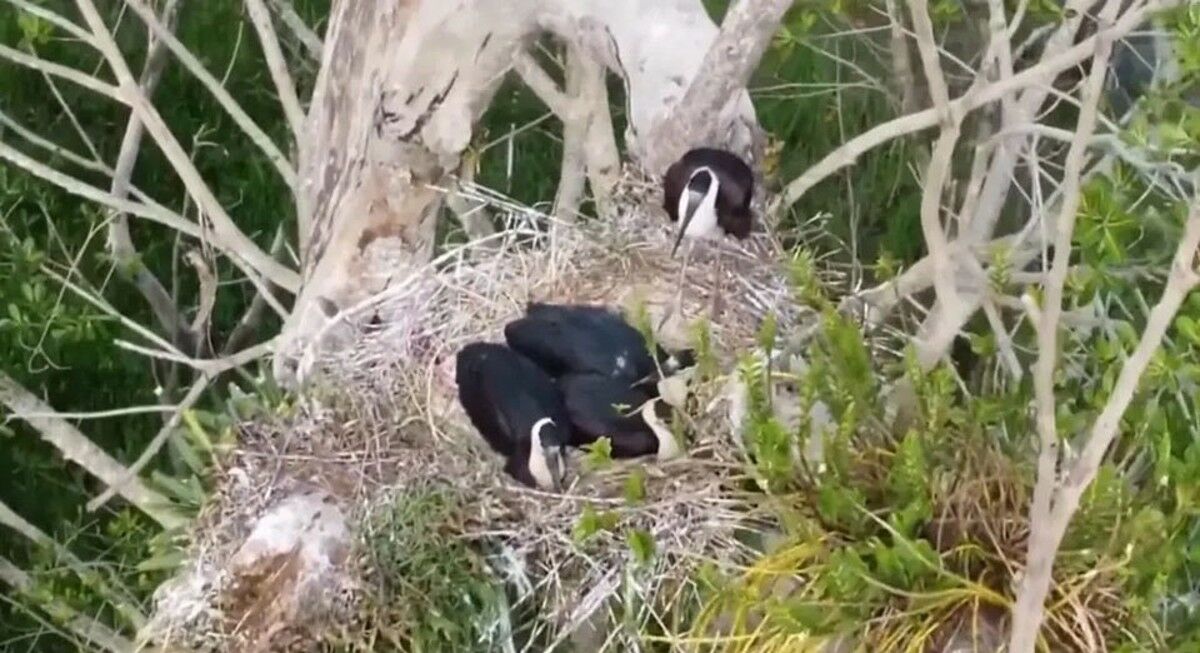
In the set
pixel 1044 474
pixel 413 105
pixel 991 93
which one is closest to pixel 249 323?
pixel 413 105

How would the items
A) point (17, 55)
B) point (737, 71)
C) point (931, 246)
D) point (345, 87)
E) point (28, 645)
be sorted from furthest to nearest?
point (28, 645) → point (17, 55) → point (345, 87) → point (737, 71) → point (931, 246)

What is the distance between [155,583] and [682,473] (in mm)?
536

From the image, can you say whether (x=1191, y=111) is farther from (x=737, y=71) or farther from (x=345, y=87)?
(x=345, y=87)

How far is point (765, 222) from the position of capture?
3.35 ft

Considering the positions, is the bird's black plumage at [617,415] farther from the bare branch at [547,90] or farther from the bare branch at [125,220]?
the bare branch at [125,220]

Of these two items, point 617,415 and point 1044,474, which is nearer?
point 1044,474

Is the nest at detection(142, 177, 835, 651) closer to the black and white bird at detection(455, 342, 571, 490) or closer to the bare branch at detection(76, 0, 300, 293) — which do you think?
the black and white bird at detection(455, 342, 571, 490)

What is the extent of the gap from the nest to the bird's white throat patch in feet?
0.04

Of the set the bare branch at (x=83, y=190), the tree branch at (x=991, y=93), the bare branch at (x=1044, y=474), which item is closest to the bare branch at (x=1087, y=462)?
the bare branch at (x=1044, y=474)

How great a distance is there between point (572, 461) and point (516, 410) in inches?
1.7

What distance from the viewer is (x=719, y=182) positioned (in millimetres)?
911

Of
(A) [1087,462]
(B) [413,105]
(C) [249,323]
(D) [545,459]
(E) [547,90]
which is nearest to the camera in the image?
(A) [1087,462]

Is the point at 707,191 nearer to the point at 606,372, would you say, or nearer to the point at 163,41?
the point at 606,372

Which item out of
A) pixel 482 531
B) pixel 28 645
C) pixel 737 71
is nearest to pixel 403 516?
pixel 482 531
